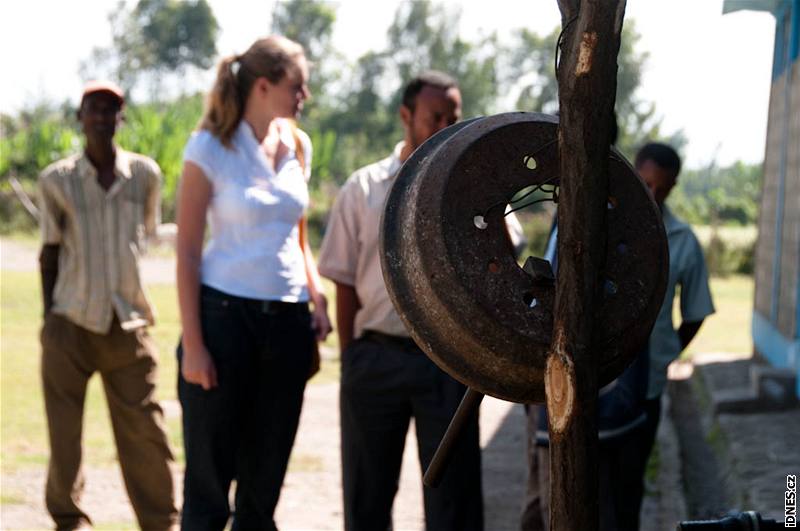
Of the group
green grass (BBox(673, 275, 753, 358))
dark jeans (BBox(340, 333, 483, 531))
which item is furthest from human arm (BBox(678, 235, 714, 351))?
green grass (BBox(673, 275, 753, 358))

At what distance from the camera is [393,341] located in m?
4.18

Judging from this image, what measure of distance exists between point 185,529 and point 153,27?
178 ft

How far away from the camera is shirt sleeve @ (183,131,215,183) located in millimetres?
3986

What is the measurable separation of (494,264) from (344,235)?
216 centimetres

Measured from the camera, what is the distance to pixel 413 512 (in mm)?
6234

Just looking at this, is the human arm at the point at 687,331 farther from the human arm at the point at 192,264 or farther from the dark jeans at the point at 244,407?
the human arm at the point at 192,264

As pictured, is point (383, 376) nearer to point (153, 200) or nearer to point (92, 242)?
point (92, 242)

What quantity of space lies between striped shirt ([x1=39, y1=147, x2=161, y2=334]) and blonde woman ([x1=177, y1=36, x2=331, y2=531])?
1.29 metres

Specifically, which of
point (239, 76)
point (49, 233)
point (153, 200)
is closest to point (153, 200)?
point (153, 200)

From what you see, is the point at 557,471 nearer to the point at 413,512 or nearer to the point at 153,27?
the point at 413,512

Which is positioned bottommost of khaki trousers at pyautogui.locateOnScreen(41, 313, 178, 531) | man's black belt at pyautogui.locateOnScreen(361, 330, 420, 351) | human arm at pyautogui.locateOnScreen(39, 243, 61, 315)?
khaki trousers at pyautogui.locateOnScreen(41, 313, 178, 531)

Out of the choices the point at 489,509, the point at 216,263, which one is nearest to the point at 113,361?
the point at 216,263

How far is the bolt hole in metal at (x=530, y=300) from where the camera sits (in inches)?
84.4

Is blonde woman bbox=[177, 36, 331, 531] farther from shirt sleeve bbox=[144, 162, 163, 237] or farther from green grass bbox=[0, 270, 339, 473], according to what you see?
green grass bbox=[0, 270, 339, 473]
